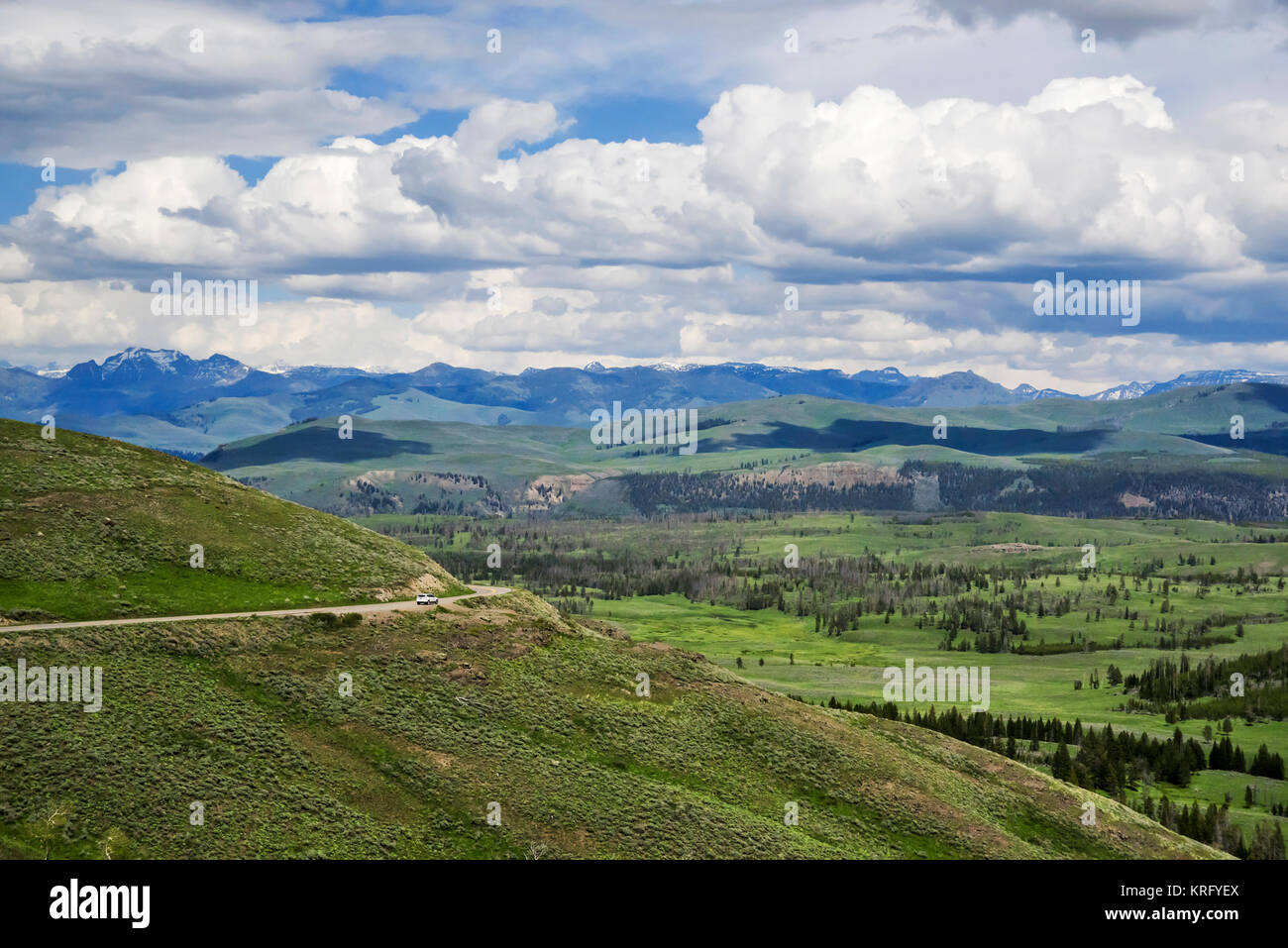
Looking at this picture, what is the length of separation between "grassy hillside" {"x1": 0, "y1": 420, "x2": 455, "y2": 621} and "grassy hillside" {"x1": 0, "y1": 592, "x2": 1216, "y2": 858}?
7.86m

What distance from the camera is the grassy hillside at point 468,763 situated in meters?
82.1

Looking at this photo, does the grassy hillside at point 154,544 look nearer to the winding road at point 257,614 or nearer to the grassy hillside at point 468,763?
the winding road at point 257,614

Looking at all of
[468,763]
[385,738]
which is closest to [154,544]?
[385,738]

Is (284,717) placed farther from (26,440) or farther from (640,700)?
(26,440)

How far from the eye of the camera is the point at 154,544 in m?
117

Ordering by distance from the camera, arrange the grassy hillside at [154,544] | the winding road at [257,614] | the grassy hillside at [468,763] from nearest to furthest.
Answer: the grassy hillside at [468,763] < the winding road at [257,614] < the grassy hillside at [154,544]

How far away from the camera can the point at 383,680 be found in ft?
340

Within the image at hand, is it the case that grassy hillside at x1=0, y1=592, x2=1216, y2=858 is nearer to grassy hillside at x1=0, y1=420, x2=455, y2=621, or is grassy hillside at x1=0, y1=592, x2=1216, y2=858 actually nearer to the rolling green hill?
the rolling green hill

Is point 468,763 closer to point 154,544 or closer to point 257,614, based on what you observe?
point 257,614

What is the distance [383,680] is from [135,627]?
21.3 m

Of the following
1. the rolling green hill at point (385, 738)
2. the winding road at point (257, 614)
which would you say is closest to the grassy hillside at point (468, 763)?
the rolling green hill at point (385, 738)

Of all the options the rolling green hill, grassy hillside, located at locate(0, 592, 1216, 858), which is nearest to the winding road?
the rolling green hill

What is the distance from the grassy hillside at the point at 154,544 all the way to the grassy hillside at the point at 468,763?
7.86 m
